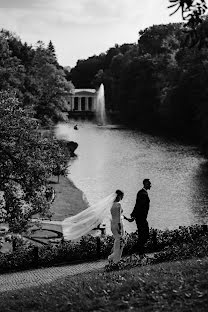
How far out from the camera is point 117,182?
47219 millimetres

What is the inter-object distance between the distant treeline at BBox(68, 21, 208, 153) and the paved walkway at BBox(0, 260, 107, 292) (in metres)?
38.4

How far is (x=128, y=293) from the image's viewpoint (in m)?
11.1

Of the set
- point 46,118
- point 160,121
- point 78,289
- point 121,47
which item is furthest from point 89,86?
point 78,289

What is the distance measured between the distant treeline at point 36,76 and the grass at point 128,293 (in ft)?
156

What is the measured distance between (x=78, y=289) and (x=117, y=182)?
116 ft

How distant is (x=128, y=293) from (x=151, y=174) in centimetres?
3909

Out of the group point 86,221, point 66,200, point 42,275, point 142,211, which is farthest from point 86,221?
point 66,200

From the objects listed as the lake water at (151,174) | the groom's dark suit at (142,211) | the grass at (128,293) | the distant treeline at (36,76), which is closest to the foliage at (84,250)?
the groom's dark suit at (142,211)

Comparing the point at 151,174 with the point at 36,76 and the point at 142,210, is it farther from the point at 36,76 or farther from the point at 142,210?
the point at 142,210

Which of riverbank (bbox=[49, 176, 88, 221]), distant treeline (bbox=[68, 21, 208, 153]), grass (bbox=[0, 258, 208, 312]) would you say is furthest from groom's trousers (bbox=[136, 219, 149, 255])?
distant treeline (bbox=[68, 21, 208, 153])

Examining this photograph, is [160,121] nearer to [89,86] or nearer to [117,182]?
[117,182]

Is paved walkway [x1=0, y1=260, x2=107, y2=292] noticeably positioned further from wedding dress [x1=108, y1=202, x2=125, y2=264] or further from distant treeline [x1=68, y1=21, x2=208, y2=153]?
distant treeline [x1=68, y1=21, x2=208, y2=153]

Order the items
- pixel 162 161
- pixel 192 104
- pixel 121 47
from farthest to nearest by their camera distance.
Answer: pixel 121 47
pixel 192 104
pixel 162 161

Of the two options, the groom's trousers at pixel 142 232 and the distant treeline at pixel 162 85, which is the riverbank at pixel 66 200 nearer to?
the groom's trousers at pixel 142 232
